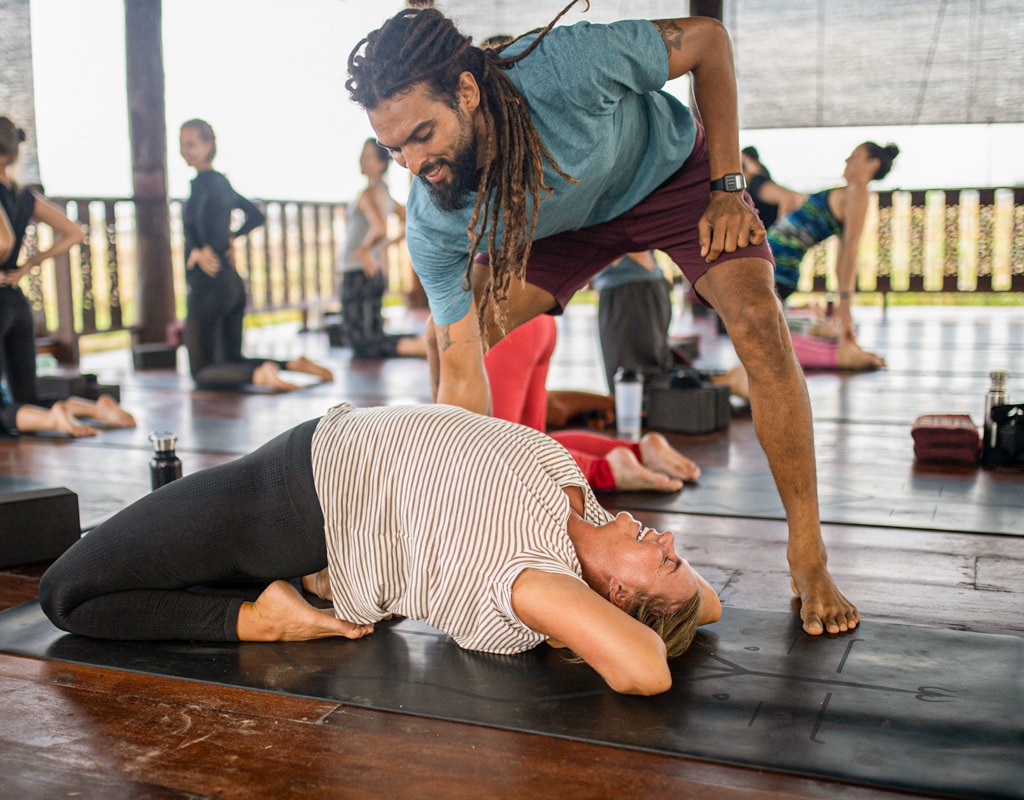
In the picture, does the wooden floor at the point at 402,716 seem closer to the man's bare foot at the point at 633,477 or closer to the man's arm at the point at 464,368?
the man's bare foot at the point at 633,477

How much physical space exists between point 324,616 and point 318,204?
6635 mm

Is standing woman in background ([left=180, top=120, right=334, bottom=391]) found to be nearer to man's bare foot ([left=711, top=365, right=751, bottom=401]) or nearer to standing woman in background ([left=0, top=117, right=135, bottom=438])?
standing woman in background ([left=0, top=117, right=135, bottom=438])

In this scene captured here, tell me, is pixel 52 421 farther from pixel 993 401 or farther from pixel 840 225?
pixel 840 225

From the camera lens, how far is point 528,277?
2377 mm

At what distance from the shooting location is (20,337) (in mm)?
3855

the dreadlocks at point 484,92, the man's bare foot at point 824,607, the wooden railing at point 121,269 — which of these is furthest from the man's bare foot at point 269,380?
the man's bare foot at point 824,607

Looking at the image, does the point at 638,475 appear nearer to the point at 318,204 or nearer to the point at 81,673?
the point at 81,673

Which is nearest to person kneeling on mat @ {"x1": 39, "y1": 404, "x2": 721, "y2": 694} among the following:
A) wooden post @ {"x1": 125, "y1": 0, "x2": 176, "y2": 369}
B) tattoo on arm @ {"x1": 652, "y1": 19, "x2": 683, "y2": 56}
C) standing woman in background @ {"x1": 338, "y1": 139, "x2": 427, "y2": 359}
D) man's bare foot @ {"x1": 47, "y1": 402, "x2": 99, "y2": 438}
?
tattoo on arm @ {"x1": 652, "y1": 19, "x2": 683, "y2": 56}

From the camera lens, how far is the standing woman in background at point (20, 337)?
3697 millimetres

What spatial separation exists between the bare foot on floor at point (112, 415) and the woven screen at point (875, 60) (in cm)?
416

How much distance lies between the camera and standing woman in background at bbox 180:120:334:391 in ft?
15.3

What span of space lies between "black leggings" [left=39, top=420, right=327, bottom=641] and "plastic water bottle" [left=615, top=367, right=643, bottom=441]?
1.90 meters

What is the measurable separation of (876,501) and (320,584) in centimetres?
145

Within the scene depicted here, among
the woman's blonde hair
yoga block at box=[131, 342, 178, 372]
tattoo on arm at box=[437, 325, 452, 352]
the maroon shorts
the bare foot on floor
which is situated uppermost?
the maroon shorts
